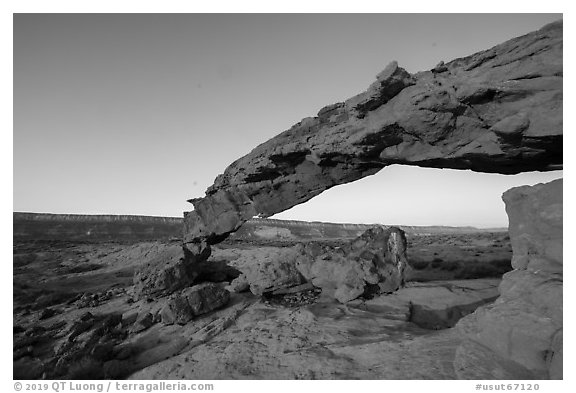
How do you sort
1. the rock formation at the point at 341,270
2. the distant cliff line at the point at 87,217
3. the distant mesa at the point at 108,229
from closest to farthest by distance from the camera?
the rock formation at the point at 341,270
the distant mesa at the point at 108,229
the distant cliff line at the point at 87,217

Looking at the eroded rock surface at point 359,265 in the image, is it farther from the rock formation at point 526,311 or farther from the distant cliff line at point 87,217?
the distant cliff line at point 87,217

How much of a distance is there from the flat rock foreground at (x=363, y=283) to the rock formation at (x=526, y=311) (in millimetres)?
32

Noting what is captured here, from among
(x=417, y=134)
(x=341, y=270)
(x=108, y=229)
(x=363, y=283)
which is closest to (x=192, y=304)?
(x=341, y=270)

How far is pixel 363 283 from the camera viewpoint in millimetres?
13461

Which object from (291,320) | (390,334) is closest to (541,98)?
(390,334)

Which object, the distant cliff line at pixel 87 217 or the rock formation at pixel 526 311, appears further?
the distant cliff line at pixel 87 217

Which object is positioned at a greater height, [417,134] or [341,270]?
[417,134]

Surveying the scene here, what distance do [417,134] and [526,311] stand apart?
6.80 metres

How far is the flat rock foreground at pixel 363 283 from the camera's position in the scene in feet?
23.4

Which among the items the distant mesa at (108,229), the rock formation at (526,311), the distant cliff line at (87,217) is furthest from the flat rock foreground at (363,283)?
the distant cliff line at (87,217)

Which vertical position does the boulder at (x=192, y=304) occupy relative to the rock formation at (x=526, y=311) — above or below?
below

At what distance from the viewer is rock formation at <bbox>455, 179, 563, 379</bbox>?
6.09 meters

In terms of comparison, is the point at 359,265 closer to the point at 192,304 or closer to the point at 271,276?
the point at 271,276
